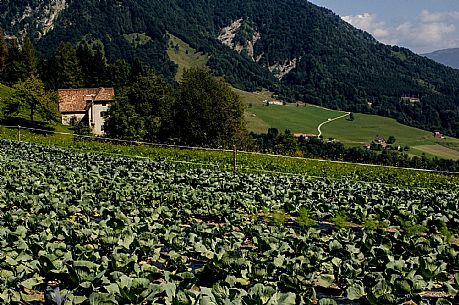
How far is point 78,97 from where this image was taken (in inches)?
2901

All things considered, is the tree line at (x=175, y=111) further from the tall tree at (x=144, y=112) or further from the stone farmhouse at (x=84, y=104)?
the stone farmhouse at (x=84, y=104)

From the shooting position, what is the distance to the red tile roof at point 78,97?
238 ft

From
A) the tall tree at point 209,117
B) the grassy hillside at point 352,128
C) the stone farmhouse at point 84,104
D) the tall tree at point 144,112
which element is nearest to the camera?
the tall tree at point 144,112

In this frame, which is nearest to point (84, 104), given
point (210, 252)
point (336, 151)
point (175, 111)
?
point (175, 111)

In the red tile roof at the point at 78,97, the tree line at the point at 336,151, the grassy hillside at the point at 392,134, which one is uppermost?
the red tile roof at the point at 78,97

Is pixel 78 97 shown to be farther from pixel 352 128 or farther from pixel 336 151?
pixel 352 128

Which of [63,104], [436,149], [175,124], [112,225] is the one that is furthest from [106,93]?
[436,149]

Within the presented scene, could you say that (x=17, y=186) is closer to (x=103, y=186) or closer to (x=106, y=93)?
(x=103, y=186)

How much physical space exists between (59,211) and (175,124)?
4867cm

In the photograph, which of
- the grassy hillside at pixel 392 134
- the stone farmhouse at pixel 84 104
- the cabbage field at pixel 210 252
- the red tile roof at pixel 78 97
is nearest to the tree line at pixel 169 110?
the red tile roof at pixel 78 97

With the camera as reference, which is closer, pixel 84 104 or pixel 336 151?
pixel 84 104

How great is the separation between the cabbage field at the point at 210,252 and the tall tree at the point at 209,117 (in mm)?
42822

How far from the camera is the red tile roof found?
72688mm

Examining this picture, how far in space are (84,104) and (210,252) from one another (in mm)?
70565
